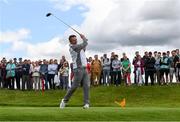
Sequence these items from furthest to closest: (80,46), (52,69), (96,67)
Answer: (52,69), (96,67), (80,46)

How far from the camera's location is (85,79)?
18.3 metres

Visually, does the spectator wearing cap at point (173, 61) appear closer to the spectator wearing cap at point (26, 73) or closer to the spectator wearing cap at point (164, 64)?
the spectator wearing cap at point (164, 64)

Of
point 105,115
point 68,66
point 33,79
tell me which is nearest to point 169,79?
point 68,66

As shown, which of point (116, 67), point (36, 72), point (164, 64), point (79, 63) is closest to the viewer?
point (79, 63)

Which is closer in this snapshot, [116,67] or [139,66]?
[139,66]

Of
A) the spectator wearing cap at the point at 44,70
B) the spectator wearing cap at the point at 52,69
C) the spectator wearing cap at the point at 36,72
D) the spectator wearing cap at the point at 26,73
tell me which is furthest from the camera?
the spectator wearing cap at the point at 26,73

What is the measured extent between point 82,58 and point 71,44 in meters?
0.65

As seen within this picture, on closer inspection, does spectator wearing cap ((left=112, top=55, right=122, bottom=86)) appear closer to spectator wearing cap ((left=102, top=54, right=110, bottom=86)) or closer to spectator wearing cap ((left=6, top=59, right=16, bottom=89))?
spectator wearing cap ((left=102, top=54, right=110, bottom=86))

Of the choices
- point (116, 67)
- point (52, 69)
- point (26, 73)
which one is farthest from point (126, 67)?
point (26, 73)

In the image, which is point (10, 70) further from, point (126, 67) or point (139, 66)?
point (139, 66)

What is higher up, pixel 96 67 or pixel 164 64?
pixel 164 64

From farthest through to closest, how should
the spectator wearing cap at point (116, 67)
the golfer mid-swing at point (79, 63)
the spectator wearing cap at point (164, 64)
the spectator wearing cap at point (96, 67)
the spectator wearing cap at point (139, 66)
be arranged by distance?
the spectator wearing cap at point (96, 67), the spectator wearing cap at point (116, 67), the spectator wearing cap at point (139, 66), the spectator wearing cap at point (164, 64), the golfer mid-swing at point (79, 63)

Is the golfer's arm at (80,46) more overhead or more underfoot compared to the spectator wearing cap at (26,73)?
more overhead

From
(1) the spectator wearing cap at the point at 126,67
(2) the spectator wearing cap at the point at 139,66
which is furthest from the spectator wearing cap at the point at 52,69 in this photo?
(2) the spectator wearing cap at the point at 139,66
